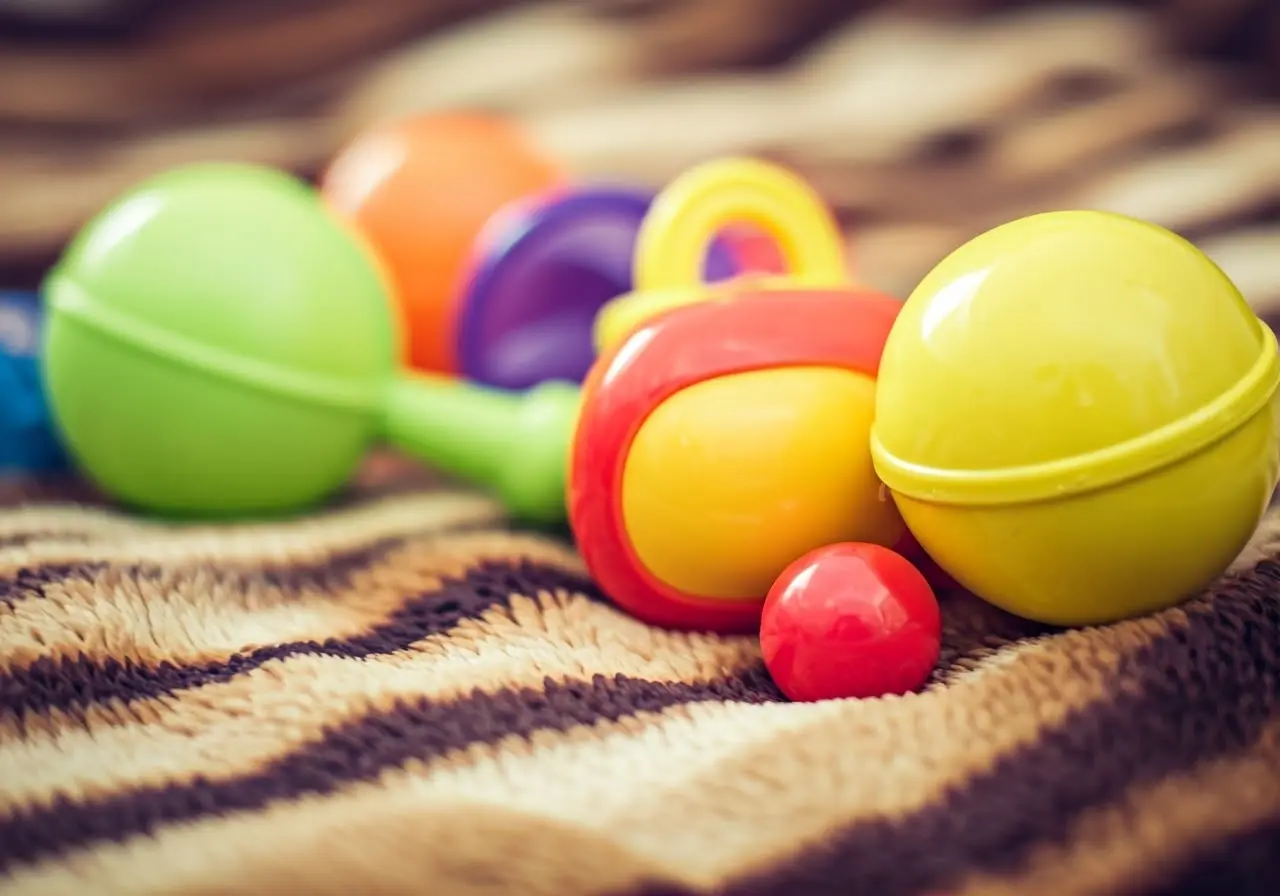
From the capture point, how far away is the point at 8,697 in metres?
0.52

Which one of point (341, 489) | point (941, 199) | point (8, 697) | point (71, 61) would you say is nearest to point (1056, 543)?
point (8, 697)

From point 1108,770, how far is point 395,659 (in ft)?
1.06

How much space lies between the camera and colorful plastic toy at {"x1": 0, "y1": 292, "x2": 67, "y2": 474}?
87cm

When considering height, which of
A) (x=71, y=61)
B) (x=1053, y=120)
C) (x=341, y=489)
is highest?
(x=71, y=61)

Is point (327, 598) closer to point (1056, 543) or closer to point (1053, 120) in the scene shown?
point (1056, 543)

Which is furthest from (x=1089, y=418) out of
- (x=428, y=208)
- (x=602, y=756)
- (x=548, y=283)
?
(x=428, y=208)

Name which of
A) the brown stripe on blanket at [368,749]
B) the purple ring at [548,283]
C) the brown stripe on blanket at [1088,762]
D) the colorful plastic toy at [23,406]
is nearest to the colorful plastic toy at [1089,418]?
the brown stripe on blanket at [1088,762]

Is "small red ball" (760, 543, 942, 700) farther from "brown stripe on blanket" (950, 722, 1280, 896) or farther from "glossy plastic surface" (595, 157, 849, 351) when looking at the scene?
"glossy plastic surface" (595, 157, 849, 351)

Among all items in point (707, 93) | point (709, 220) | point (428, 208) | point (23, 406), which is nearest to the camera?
point (709, 220)

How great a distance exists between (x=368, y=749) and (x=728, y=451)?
218mm

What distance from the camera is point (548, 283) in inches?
35.9

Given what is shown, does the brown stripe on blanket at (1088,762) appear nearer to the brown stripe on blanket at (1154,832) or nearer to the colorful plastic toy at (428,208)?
the brown stripe on blanket at (1154,832)

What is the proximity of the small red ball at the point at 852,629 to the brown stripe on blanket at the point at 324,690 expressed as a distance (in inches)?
2.2

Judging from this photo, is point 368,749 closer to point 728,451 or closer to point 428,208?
point 728,451
